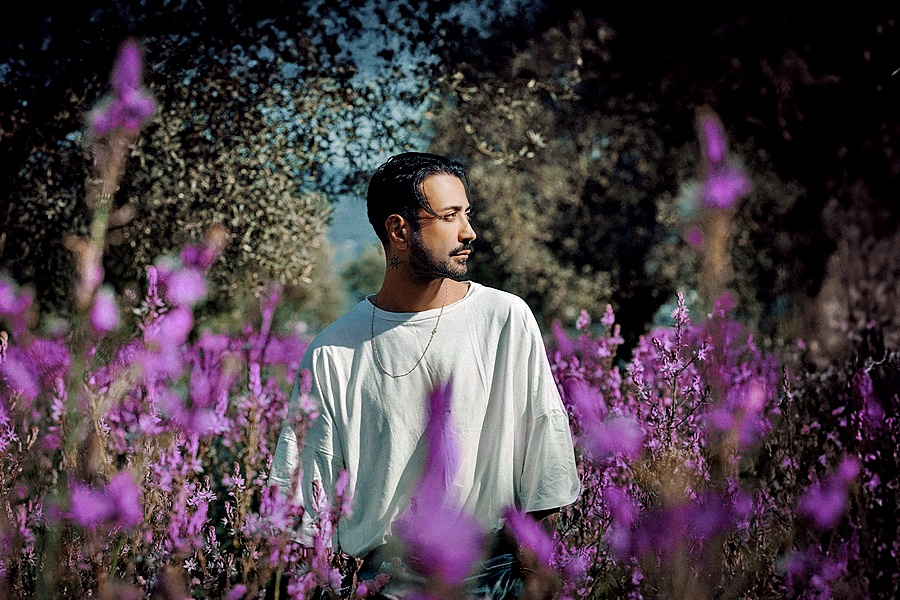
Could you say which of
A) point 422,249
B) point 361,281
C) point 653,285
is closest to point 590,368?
point 422,249

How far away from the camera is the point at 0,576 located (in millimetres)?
1933

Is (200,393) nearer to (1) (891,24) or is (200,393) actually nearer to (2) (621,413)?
(2) (621,413)

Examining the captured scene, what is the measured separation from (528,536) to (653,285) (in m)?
15.7

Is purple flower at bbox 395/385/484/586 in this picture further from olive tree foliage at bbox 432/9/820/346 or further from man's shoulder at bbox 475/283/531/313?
olive tree foliage at bbox 432/9/820/346

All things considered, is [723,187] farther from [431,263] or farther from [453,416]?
[431,263]

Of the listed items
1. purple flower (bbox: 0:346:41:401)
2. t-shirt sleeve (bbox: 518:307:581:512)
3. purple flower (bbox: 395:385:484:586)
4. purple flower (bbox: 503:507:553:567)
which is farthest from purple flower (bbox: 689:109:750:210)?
purple flower (bbox: 0:346:41:401)

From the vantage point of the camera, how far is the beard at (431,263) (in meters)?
2.44

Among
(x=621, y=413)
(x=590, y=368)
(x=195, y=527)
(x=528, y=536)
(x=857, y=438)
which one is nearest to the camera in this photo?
(x=528, y=536)

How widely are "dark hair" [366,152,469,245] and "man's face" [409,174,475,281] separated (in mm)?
23

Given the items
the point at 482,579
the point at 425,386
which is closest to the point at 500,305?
the point at 425,386

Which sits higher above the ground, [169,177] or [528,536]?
[169,177]

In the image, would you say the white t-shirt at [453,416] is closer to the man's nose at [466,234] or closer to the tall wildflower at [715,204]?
the man's nose at [466,234]

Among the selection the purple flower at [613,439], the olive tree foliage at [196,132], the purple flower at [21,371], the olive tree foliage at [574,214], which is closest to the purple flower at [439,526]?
the purple flower at [613,439]

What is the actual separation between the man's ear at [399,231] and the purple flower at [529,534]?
829 mm
